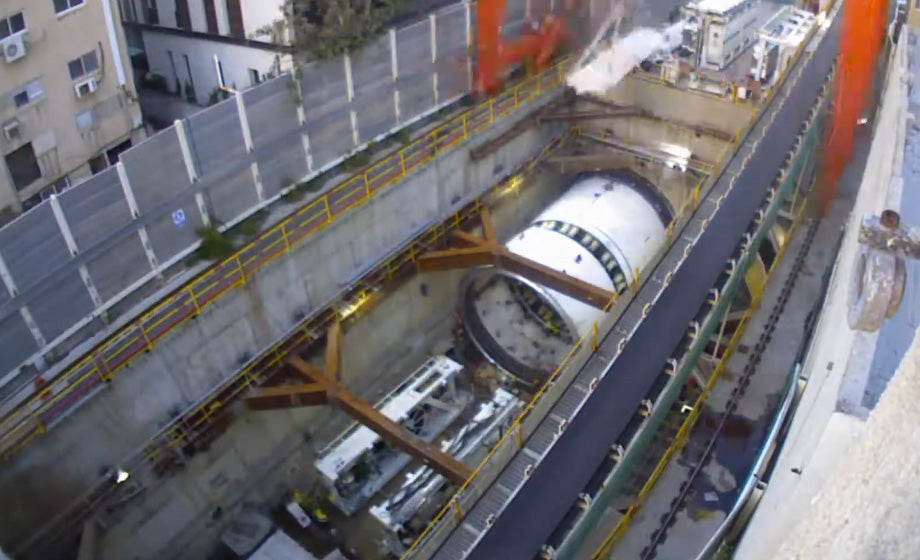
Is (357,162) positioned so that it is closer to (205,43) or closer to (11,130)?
(205,43)

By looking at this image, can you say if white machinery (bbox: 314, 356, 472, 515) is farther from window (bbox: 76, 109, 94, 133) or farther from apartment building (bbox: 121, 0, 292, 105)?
window (bbox: 76, 109, 94, 133)

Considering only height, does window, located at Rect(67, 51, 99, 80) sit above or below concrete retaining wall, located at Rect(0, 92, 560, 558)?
above

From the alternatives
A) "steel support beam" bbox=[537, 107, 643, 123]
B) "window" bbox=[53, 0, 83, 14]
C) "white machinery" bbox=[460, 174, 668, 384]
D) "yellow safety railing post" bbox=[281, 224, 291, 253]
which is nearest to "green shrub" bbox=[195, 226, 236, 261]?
"yellow safety railing post" bbox=[281, 224, 291, 253]

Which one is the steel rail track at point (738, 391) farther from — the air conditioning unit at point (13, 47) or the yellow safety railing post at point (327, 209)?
the air conditioning unit at point (13, 47)

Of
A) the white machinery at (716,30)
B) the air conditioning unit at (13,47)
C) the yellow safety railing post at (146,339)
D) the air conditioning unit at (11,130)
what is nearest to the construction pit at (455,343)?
the yellow safety railing post at (146,339)

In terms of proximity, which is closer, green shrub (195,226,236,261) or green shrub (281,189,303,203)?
green shrub (195,226,236,261)

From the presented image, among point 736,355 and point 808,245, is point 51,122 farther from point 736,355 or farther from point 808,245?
point 808,245
